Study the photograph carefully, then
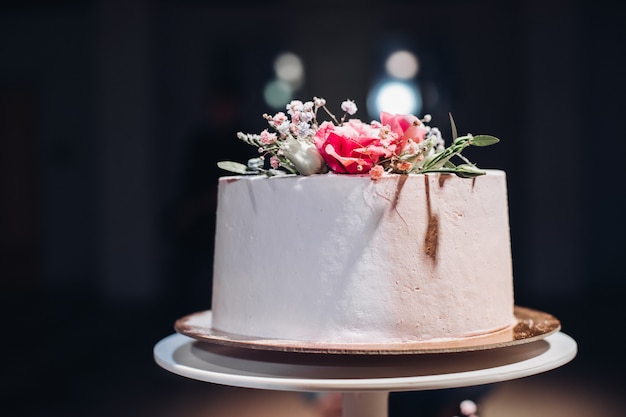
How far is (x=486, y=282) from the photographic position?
147 centimetres

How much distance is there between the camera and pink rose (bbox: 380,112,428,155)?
141cm

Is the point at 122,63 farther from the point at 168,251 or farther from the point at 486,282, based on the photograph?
the point at 486,282

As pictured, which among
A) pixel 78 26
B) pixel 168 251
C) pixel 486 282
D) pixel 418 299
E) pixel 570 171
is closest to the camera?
pixel 418 299

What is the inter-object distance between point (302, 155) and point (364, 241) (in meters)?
0.20

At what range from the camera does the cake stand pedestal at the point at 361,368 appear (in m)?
1.21

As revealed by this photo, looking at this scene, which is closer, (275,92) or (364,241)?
(364,241)

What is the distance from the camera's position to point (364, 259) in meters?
1.35

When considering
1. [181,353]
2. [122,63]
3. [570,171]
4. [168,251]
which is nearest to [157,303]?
[168,251]

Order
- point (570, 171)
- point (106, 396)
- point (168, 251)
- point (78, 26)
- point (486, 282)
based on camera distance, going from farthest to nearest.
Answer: point (78, 26) → point (168, 251) → point (570, 171) → point (106, 396) → point (486, 282)

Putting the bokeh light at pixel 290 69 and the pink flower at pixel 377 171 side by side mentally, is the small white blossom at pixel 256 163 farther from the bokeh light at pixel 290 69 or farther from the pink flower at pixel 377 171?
the bokeh light at pixel 290 69

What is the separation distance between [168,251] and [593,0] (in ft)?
15.3

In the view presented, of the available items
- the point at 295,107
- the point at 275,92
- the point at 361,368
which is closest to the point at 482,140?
the point at 295,107

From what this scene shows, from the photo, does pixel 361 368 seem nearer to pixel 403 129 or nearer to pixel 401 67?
pixel 403 129

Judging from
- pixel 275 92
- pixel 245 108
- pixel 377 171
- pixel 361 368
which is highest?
pixel 275 92
